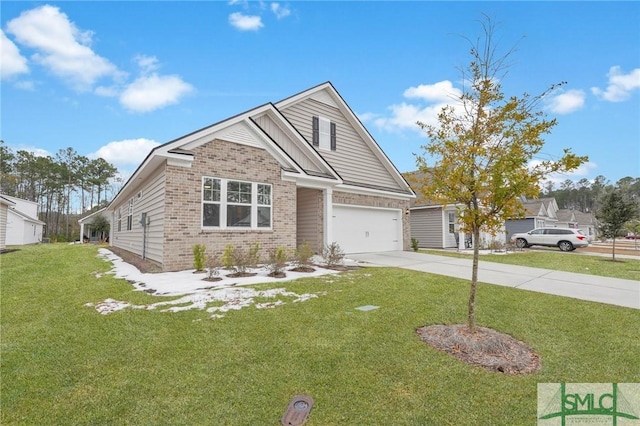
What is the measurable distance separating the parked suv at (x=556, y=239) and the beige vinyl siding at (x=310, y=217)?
16.4 metres

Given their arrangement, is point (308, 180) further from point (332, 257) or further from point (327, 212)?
point (332, 257)

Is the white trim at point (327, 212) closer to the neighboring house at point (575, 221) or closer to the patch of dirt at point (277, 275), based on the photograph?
the patch of dirt at point (277, 275)

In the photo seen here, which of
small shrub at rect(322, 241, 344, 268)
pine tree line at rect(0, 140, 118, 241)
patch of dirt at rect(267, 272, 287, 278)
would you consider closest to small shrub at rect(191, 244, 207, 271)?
patch of dirt at rect(267, 272, 287, 278)

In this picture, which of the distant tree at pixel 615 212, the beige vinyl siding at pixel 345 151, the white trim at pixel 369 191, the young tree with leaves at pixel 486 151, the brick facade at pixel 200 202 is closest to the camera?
the young tree with leaves at pixel 486 151

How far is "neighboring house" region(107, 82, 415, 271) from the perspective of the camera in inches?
360

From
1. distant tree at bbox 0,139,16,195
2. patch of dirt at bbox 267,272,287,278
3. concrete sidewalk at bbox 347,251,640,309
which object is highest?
distant tree at bbox 0,139,16,195

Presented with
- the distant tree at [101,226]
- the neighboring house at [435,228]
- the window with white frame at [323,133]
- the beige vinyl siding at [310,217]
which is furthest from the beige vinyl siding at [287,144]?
the distant tree at [101,226]

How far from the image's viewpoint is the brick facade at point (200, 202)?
8891 millimetres

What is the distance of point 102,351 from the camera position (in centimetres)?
389

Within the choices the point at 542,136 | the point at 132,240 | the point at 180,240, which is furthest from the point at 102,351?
the point at 132,240

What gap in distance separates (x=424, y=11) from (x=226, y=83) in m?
9.27

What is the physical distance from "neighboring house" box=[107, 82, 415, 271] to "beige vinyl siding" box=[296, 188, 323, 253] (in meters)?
0.04

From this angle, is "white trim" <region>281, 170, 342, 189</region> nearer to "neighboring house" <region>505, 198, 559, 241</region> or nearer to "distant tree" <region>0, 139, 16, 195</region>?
"neighboring house" <region>505, 198, 559, 241</region>

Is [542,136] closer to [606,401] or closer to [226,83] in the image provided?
[606,401]
